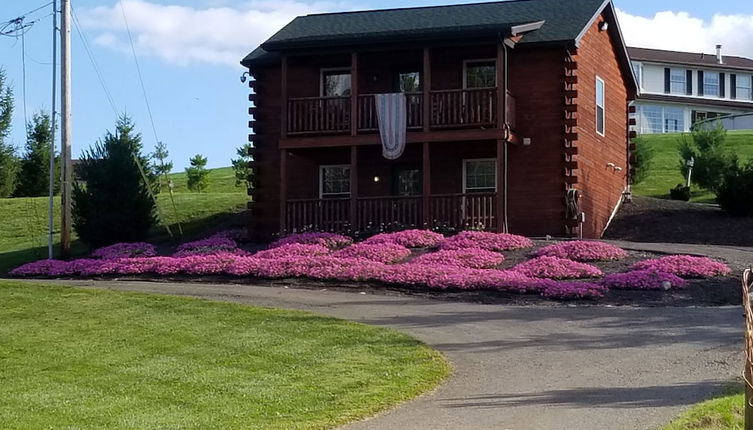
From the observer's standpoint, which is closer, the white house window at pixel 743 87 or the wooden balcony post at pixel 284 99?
the wooden balcony post at pixel 284 99

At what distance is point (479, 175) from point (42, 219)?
60.3 feet

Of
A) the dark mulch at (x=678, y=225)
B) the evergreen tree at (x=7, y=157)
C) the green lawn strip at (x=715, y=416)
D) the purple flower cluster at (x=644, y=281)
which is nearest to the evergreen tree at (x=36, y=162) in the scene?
the evergreen tree at (x=7, y=157)

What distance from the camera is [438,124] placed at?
2595 cm

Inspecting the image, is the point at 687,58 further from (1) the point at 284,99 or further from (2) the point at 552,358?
(2) the point at 552,358

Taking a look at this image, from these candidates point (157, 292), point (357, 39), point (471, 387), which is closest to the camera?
point (471, 387)

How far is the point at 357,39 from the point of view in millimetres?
26234

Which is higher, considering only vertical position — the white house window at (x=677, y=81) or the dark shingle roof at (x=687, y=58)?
the dark shingle roof at (x=687, y=58)

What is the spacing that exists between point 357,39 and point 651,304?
37.9ft

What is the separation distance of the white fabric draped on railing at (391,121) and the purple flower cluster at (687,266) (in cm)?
769

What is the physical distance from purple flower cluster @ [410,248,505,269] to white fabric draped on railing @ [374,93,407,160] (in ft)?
14.6

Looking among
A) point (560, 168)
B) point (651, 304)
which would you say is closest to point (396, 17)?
point (560, 168)

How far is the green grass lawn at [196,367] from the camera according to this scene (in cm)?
1049

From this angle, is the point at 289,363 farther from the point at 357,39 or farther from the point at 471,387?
the point at 357,39

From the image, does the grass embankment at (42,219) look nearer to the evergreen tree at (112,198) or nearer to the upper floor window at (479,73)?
the evergreen tree at (112,198)
